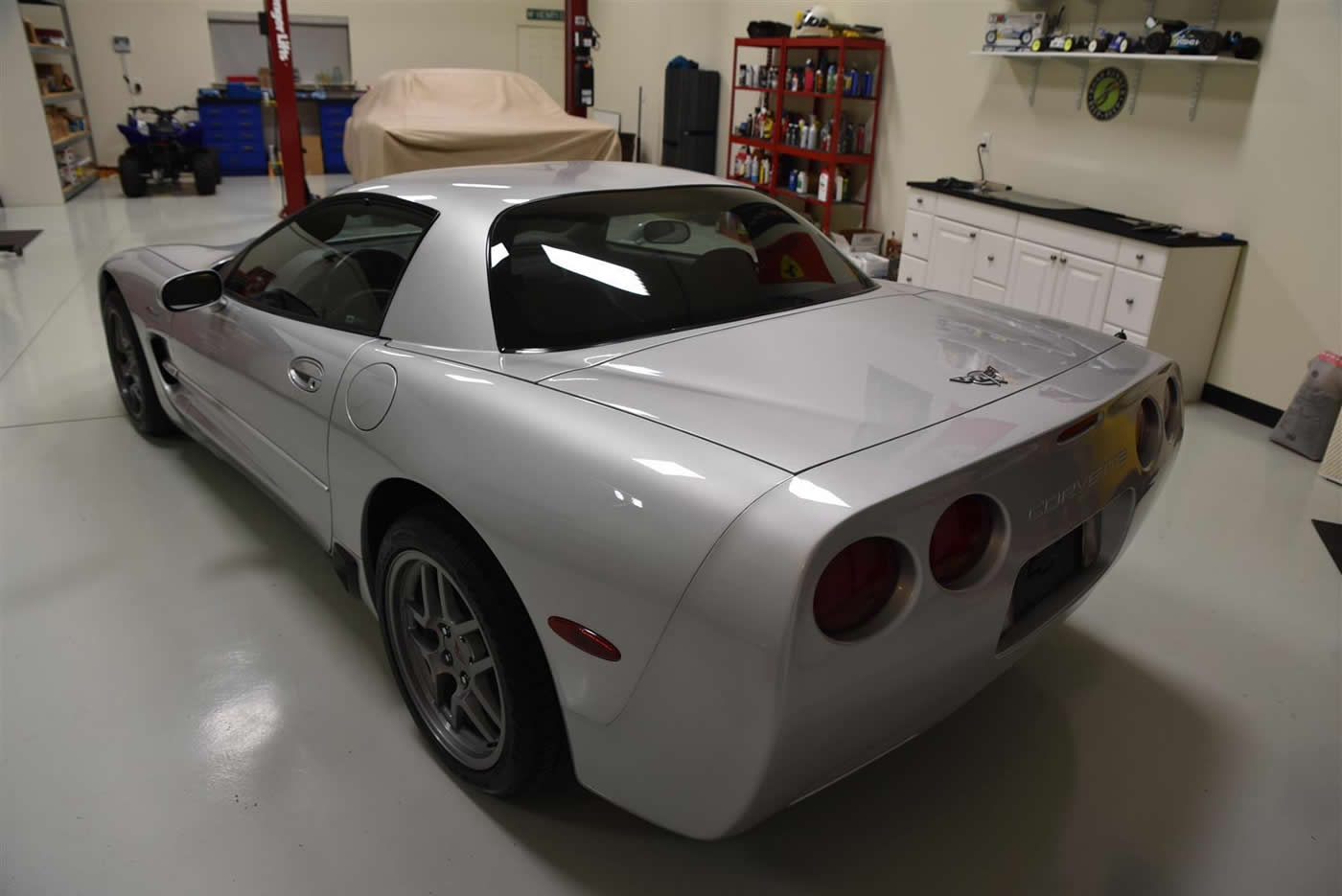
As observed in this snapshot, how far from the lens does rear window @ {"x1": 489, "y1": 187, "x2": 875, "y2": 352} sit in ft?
5.85

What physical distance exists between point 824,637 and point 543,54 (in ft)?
43.8

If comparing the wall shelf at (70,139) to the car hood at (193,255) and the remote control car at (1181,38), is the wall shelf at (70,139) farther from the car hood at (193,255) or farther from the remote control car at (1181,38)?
the remote control car at (1181,38)

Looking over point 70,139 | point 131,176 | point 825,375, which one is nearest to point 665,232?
point 825,375

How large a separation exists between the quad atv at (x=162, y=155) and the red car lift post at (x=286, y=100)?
9.04ft

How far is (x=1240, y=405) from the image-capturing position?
436 centimetres

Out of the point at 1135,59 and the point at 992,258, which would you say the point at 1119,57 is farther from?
the point at 992,258

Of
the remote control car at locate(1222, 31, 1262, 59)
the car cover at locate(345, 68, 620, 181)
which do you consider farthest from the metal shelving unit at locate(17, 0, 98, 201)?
the remote control car at locate(1222, 31, 1262, 59)

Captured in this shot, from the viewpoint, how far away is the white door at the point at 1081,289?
446 cm

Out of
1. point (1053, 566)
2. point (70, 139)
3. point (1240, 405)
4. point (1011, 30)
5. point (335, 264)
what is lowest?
point (1240, 405)

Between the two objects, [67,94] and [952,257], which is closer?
[952,257]

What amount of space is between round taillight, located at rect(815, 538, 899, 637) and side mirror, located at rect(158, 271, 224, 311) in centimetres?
195

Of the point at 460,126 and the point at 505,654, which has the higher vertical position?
the point at 460,126

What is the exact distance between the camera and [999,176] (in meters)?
5.79

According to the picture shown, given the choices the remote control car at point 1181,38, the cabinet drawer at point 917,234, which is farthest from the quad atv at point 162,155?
the remote control car at point 1181,38
